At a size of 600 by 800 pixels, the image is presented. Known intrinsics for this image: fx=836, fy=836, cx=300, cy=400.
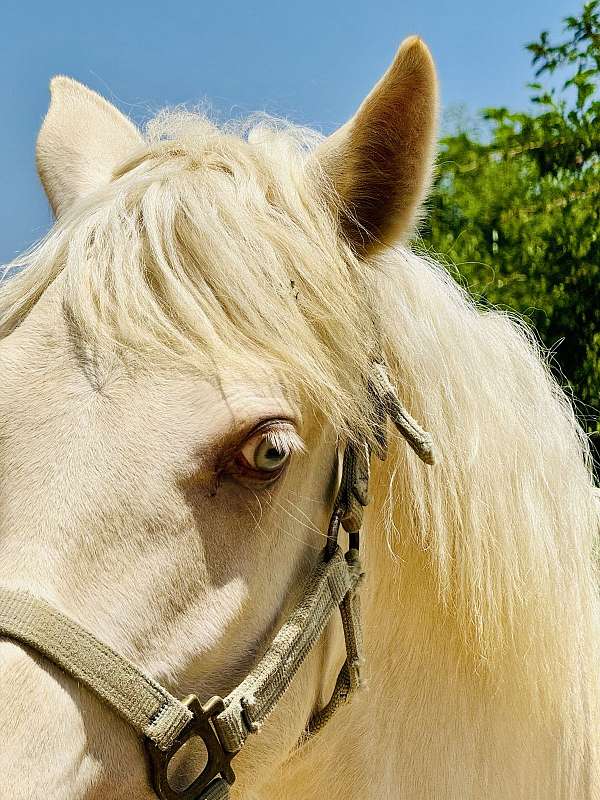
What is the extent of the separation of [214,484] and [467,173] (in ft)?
12.2

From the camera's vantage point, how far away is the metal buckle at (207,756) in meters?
1.19

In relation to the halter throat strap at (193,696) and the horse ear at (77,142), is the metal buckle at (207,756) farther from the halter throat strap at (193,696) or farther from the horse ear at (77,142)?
the horse ear at (77,142)

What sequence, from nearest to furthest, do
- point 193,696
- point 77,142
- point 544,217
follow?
point 193,696, point 77,142, point 544,217

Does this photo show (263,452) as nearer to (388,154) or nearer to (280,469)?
(280,469)

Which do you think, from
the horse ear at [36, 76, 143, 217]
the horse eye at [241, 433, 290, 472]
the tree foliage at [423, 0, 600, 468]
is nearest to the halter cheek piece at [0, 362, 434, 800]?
the horse eye at [241, 433, 290, 472]

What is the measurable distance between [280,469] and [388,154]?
56cm

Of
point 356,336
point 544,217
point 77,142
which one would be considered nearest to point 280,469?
point 356,336

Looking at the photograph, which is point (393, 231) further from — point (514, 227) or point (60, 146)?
point (514, 227)

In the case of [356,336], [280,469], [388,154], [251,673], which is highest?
[388,154]

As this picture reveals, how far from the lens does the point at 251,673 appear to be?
1.28m

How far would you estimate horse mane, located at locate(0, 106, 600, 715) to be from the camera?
1.29 m

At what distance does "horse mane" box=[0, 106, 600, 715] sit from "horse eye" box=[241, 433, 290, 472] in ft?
0.33

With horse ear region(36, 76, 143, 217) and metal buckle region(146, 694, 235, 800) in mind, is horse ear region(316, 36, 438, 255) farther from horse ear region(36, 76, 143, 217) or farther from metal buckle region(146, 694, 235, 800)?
metal buckle region(146, 694, 235, 800)

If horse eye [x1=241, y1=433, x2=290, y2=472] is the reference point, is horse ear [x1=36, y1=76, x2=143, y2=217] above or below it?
above
